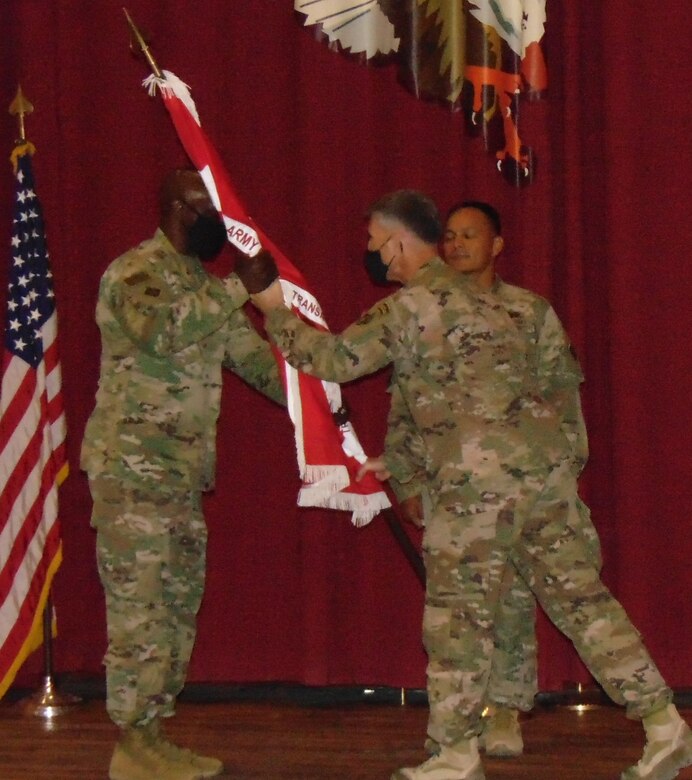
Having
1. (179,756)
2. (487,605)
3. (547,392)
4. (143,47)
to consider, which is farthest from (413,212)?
(179,756)

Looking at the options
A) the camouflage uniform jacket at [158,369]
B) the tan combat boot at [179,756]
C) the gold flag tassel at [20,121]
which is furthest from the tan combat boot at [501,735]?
the gold flag tassel at [20,121]

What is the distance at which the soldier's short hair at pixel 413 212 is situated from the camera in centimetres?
305

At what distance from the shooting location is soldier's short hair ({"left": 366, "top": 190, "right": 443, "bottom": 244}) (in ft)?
10.00

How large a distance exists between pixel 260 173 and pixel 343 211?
33 centimetres

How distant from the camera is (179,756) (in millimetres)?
3201

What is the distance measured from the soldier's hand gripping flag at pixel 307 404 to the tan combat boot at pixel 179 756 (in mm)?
744

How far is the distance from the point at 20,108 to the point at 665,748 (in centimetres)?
290

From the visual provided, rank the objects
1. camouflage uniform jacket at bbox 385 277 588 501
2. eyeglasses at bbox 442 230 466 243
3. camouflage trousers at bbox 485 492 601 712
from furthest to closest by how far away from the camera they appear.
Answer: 1. eyeglasses at bbox 442 230 466 243
2. camouflage trousers at bbox 485 492 601 712
3. camouflage uniform jacket at bbox 385 277 588 501

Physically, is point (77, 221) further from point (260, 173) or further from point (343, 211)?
point (343, 211)

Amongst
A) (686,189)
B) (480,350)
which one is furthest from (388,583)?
(686,189)

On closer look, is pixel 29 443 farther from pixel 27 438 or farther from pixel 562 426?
pixel 562 426

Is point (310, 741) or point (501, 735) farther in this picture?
point (310, 741)

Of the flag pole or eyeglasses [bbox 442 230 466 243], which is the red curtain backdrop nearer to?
the flag pole

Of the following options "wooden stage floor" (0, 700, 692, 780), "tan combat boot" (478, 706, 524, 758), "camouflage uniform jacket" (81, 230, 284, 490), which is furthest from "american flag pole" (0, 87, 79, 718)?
"tan combat boot" (478, 706, 524, 758)
